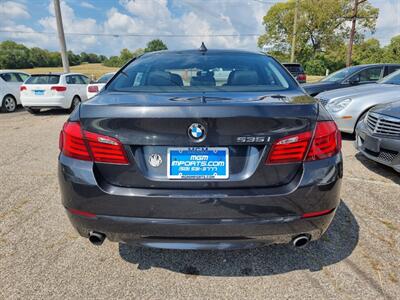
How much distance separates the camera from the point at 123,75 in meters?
2.55

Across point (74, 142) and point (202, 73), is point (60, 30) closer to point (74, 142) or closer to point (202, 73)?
point (202, 73)

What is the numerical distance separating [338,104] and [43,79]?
9.11 m

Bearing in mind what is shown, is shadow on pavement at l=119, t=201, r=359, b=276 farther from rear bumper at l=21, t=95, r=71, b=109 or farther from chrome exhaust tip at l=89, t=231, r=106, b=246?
rear bumper at l=21, t=95, r=71, b=109

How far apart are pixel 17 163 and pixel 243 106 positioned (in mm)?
4326

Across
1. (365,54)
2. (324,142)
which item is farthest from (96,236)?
(365,54)

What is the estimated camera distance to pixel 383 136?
3.71 meters

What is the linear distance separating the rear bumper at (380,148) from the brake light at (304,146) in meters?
2.33

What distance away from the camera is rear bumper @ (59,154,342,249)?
5.42ft

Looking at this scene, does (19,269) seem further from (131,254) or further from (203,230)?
(203,230)

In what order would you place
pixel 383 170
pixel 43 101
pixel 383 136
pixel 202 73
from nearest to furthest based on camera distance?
1. pixel 202 73
2. pixel 383 136
3. pixel 383 170
4. pixel 43 101

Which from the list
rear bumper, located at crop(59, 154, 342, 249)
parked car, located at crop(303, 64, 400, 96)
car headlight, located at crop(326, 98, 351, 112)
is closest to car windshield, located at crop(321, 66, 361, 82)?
parked car, located at crop(303, 64, 400, 96)

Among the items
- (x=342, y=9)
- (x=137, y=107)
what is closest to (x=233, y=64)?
(x=137, y=107)

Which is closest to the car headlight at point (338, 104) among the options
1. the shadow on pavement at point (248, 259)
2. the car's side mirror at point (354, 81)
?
the car's side mirror at point (354, 81)

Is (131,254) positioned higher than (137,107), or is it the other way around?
(137,107)
